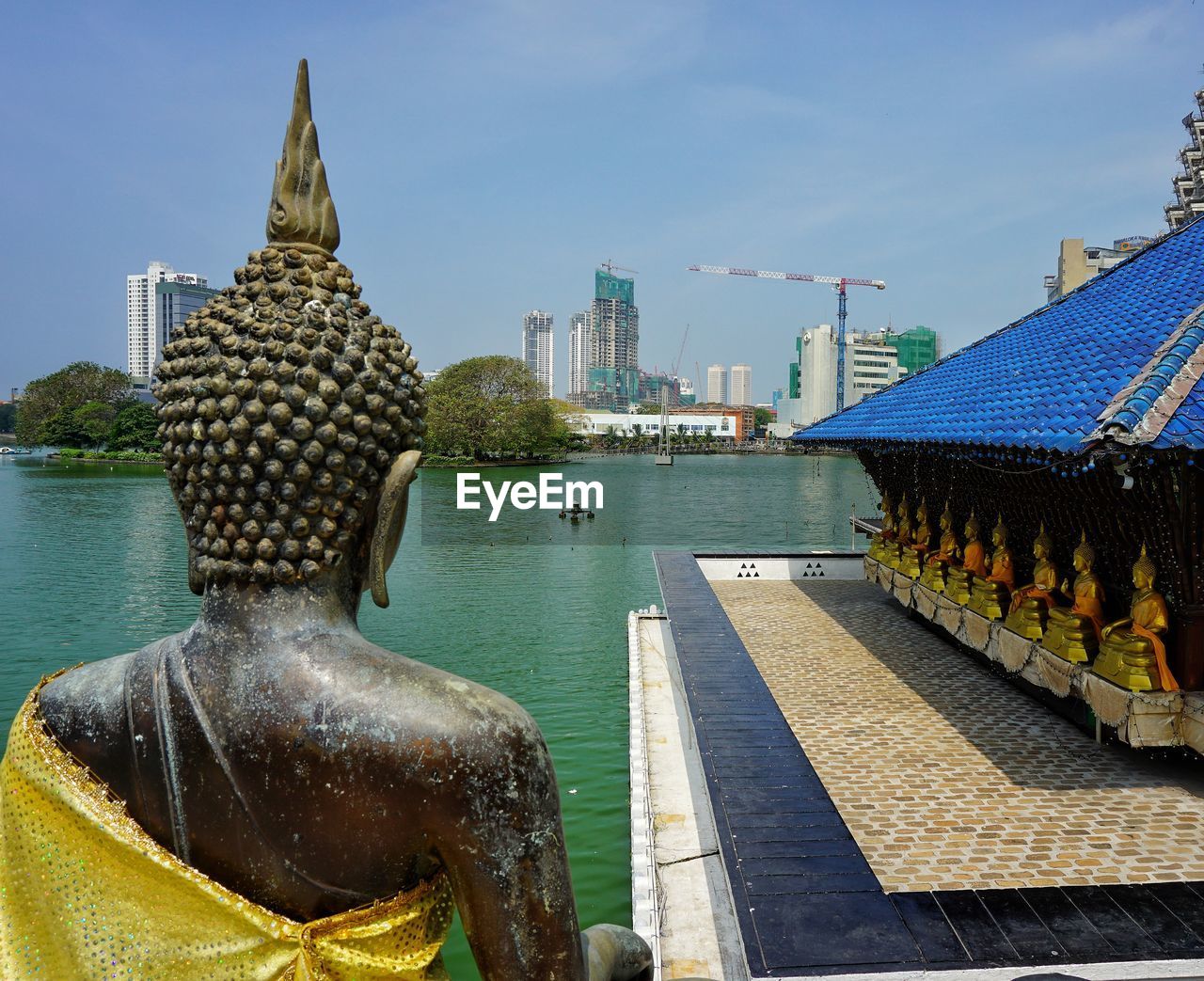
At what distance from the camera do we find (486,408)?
6378cm

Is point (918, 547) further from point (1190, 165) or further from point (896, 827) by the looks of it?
point (1190, 165)

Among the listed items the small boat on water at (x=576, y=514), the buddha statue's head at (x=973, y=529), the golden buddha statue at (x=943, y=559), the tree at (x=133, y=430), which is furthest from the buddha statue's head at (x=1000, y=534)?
the tree at (x=133, y=430)

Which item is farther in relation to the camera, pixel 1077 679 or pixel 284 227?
pixel 1077 679

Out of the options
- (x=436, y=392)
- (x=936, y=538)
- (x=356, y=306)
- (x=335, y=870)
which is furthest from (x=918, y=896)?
(x=436, y=392)

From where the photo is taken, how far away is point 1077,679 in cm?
806

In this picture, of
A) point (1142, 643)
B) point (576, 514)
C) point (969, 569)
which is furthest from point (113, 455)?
point (1142, 643)

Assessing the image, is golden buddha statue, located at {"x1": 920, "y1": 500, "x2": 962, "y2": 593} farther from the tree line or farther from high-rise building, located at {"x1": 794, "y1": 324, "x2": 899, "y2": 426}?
high-rise building, located at {"x1": 794, "y1": 324, "x2": 899, "y2": 426}

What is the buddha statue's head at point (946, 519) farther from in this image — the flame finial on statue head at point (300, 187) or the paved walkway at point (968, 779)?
the flame finial on statue head at point (300, 187)

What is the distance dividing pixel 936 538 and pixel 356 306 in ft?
42.5

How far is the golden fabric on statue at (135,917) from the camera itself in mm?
1529

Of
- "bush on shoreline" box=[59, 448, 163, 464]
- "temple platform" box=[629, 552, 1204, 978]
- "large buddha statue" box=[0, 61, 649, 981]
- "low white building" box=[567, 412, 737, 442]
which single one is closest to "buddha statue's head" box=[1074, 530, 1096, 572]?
"temple platform" box=[629, 552, 1204, 978]

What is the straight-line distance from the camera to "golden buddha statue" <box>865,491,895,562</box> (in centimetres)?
1483

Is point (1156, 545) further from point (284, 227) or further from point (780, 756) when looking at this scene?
point (284, 227)

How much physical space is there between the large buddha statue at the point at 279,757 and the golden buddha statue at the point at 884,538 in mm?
14004
